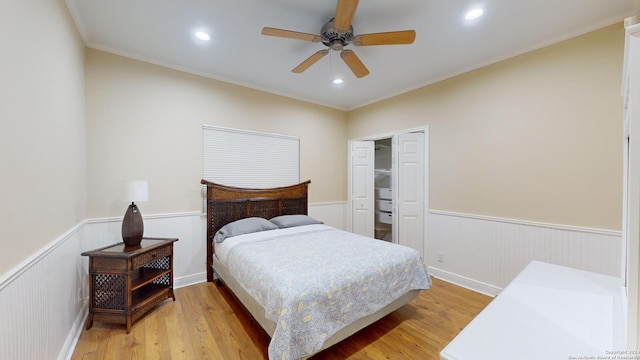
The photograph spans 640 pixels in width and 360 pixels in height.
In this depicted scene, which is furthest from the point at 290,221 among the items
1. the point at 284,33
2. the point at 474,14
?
the point at 474,14

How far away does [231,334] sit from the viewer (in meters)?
2.15

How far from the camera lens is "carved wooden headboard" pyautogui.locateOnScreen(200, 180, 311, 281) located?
328 cm

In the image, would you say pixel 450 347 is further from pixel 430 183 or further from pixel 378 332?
pixel 430 183

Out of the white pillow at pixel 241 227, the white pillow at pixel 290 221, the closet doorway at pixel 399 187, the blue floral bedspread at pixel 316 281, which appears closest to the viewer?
the blue floral bedspread at pixel 316 281

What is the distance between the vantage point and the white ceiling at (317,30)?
2002mm

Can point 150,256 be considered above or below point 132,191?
below

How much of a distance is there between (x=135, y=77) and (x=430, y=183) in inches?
159

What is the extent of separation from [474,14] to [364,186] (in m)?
2.90

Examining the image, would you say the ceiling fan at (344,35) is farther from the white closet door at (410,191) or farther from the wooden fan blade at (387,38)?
the white closet door at (410,191)

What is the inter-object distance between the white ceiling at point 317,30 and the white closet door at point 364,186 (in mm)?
1457

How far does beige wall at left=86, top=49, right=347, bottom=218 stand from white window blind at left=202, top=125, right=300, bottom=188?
0.11m

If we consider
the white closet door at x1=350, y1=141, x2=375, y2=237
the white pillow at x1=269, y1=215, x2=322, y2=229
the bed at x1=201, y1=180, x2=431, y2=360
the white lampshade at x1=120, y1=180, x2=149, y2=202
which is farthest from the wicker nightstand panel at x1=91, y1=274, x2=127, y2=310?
the white closet door at x1=350, y1=141, x2=375, y2=237

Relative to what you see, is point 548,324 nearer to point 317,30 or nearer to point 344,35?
point 344,35

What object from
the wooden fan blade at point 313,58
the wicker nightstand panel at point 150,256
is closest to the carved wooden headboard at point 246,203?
the wicker nightstand panel at point 150,256
